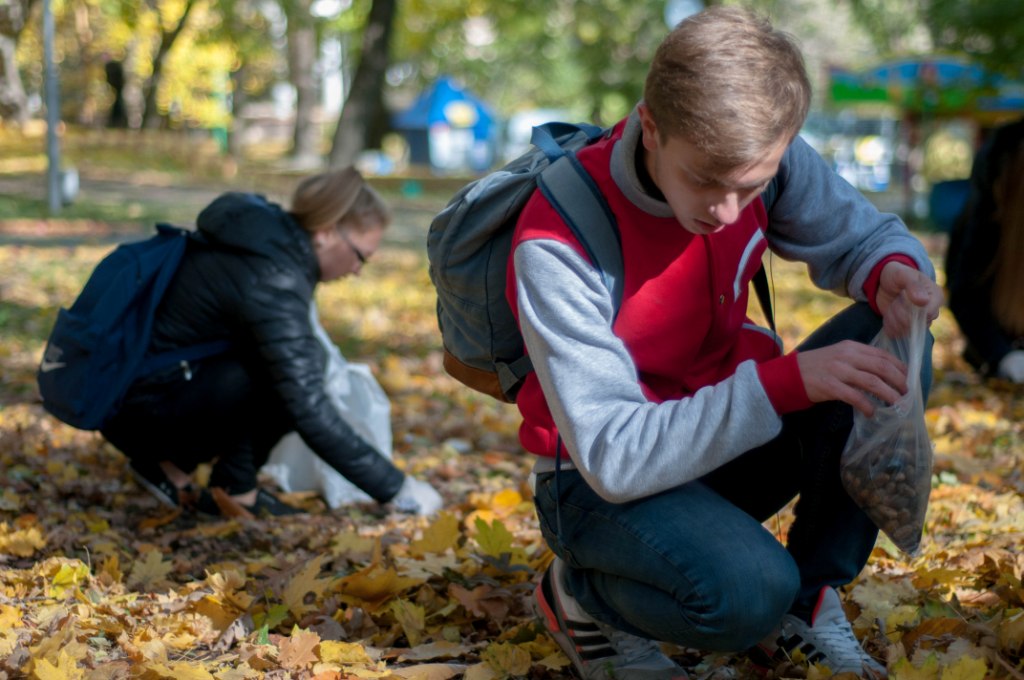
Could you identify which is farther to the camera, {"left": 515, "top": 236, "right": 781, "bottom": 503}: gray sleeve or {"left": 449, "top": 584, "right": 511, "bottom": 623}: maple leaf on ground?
{"left": 449, "top": 584, "right": 511, "bottom": 623}: maple leaf on ground

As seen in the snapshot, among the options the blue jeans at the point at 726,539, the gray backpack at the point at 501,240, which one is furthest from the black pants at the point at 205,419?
the blue jeans at the point at 726,539

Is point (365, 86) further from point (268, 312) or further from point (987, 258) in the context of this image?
point (268, 312)

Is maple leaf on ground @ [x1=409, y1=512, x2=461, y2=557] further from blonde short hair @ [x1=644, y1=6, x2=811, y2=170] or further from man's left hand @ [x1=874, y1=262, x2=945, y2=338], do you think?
blonde short hair @ [x1=644, y1=6, x2=811, y2=170]

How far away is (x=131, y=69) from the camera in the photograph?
108ft

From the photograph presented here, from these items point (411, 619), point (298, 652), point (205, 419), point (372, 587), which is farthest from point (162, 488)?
point (298, 652)

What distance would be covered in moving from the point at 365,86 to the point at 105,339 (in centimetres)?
1303

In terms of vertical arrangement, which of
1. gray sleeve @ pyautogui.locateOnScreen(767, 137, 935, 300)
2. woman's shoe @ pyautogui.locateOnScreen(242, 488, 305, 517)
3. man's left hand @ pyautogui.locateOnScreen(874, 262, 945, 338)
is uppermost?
gray sleeve @ pyautogui.locateOnScreen(767, 137, 935, 300)

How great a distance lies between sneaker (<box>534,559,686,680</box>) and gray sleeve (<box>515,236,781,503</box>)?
18.2 inches

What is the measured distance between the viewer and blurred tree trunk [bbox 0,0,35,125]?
2300 centimetres

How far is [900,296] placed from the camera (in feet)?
6.61

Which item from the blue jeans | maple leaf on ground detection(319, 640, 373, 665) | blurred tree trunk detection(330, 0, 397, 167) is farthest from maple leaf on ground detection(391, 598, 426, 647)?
blurred tree trunk detection(330, 0, 397, 167)

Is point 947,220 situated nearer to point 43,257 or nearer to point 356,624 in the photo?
point 43,257

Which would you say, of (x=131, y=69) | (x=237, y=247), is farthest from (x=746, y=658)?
(x=131, y=69)

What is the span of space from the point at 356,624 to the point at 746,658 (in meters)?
0.85
